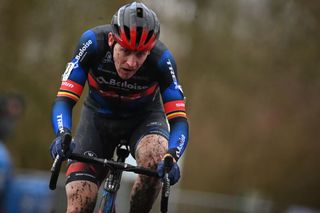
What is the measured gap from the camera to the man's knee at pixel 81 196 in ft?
24.5

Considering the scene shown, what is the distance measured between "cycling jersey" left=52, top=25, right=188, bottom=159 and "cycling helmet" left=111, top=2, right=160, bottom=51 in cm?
45

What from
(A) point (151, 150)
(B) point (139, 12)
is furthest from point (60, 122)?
(B) point (139, 12)

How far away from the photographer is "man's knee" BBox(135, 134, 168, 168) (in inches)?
299

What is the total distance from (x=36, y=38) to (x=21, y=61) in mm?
788

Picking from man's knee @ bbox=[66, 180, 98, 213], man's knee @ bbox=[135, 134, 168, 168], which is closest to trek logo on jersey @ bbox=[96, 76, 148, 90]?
man's knee @ bbox=[135, 134, 168, 168]

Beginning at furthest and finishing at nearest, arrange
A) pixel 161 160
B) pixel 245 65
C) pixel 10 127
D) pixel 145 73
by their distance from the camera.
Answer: pixel 245 65
pixel 10 127
pixel 145 73
pixel 161 160

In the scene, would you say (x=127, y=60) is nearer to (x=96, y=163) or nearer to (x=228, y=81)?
(x=96, y=163)

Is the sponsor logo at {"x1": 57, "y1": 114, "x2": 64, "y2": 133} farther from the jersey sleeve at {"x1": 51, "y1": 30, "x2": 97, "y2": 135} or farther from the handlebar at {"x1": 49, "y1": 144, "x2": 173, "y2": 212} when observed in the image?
the handlebar at {"x1": 49, "y1": 144, "x2": 173, "y2": 212}

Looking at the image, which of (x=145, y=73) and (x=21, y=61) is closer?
(x=145, y=73)

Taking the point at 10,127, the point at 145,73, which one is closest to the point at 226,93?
the point at 10,127

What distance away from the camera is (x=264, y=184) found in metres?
26.0

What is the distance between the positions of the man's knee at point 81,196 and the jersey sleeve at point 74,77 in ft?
2.35

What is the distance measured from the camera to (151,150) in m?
7.64

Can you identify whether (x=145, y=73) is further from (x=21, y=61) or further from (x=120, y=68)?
(x=21, y=61)
